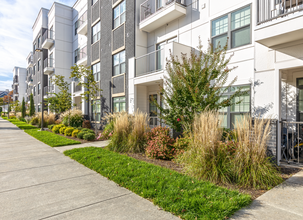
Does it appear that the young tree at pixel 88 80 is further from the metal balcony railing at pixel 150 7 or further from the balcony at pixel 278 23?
the balcony at pixel 278 23

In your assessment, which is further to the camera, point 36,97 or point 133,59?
point 36,97

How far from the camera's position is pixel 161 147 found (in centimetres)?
674

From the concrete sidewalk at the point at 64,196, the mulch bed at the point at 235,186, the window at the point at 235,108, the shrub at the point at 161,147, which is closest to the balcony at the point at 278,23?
the window at the point at 235,108

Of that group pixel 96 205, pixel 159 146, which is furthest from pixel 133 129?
pixel 96 205

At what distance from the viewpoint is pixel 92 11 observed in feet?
59.0

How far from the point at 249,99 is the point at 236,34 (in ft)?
9.17

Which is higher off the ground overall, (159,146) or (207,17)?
(207,17)

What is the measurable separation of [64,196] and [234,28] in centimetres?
858

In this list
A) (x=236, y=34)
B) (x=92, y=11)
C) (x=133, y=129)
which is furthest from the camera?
(x=92, y=11)

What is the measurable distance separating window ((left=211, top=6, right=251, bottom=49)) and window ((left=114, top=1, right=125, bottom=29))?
7104 mm

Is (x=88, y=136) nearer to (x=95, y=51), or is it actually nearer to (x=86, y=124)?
(x=86, y=124)

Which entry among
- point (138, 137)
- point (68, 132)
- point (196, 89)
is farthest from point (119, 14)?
point (196, 89)

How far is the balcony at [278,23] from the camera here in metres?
5.17

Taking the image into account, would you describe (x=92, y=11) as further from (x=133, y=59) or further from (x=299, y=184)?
(x=299, y=184)
